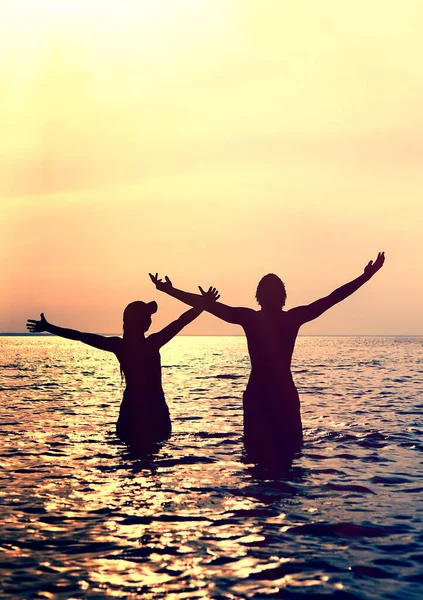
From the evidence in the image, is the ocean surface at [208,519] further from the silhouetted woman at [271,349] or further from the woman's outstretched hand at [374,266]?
the woman's outstretched hand at [374,266]

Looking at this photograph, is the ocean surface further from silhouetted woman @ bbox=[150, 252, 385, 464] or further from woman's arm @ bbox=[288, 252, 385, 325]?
woman's arm @ bbox=[288, 252, 385, 325]

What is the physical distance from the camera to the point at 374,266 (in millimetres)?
11375

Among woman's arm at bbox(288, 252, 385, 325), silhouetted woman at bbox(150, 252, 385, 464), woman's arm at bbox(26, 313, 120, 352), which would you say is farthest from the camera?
woman's arm at bbox(26, 313, 120, 352)

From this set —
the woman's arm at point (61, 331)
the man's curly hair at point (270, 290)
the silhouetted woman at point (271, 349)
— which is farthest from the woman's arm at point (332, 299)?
the woman's arm at point (61, 331)

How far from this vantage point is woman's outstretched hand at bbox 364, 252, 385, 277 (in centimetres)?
1123

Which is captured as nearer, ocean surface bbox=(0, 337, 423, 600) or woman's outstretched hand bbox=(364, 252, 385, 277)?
ocean surface bbox=(0, 337, 423, 600)

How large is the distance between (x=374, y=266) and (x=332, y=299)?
1.01 meters

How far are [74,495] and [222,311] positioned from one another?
137 inches

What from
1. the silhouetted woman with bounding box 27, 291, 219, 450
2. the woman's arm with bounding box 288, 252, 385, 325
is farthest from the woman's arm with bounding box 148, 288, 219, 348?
the woman's arm with bounding box 288, 252, 385, 325

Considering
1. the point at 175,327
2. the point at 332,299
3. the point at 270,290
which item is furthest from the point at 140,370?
the point at 332,299

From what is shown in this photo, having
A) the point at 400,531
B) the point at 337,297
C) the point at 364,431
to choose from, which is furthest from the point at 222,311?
the point at 364,431

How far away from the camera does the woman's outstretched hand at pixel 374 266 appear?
11234mm

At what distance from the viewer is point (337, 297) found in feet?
35.7

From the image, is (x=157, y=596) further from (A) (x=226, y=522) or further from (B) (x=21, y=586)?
(A) (x=226, y=522)
